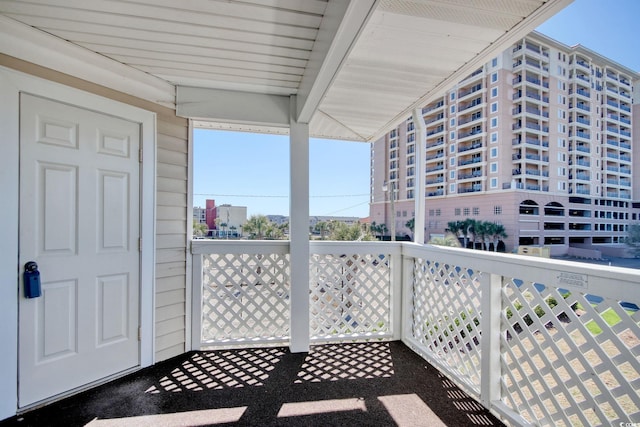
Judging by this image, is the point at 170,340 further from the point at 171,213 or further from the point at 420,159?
the point at 420,159

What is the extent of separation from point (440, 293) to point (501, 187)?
993 mm

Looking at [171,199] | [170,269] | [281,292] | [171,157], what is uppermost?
[171,157]

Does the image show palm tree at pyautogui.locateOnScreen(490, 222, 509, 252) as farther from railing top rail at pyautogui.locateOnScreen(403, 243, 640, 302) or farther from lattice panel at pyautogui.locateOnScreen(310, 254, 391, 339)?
lattice panel at pyautogui.locateOnScreen(310, 254, 391, 339)

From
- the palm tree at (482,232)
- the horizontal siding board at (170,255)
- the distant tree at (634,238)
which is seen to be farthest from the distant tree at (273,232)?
the distant tree at (634,238)

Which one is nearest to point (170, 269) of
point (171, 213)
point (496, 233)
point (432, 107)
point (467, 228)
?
point (171, 213)

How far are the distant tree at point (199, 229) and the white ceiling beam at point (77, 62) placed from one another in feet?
3.66

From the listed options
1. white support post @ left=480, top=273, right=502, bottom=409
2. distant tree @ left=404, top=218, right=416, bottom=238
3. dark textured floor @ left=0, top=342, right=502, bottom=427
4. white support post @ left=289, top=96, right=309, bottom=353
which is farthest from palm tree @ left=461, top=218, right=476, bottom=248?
white support post @ left=289, top=96, right=309, bottom=353

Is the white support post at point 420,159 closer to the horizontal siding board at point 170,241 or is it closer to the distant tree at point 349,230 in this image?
the distant tree at point 349,230

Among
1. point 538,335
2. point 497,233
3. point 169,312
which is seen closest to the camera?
point 538,335

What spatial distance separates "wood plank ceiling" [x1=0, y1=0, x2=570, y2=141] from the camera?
1487 mm

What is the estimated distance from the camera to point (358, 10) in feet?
4.16

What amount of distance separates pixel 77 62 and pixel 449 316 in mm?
3332

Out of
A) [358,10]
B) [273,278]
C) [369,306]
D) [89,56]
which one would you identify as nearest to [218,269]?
[273,278]

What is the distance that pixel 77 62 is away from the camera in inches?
83.2
